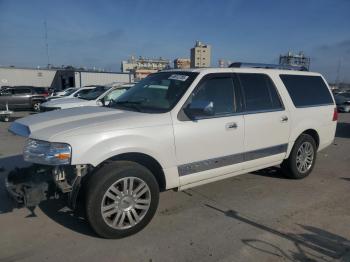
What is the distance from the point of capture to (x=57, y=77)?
4500cm

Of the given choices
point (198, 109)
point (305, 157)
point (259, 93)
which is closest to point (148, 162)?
point (198, 109)

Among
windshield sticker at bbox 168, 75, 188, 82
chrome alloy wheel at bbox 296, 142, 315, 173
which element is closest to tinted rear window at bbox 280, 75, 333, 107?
chrome alloy wheel at bbox 296, 142, 315, 173

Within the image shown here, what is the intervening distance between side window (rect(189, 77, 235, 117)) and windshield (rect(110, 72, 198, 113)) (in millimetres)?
190

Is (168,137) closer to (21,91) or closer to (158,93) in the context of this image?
(158,93)

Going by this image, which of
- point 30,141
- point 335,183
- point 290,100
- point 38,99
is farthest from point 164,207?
point 38,99

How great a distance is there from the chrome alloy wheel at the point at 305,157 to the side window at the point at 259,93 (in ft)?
3.31

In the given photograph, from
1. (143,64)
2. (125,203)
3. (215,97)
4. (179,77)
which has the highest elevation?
(143,64)

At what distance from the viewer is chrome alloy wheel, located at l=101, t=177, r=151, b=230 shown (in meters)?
3.58

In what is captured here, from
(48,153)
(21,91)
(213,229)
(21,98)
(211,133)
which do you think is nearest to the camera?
(48,153)

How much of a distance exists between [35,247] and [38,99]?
2024cm

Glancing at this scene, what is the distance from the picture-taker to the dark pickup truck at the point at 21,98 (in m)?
21.3

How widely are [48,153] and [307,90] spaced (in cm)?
446

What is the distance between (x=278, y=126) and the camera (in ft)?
16.8

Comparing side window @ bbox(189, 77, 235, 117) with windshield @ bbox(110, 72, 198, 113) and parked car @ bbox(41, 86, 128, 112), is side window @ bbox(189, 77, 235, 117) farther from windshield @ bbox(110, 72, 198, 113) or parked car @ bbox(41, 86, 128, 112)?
parked car @ bbox(41, 86, 128, 112)
